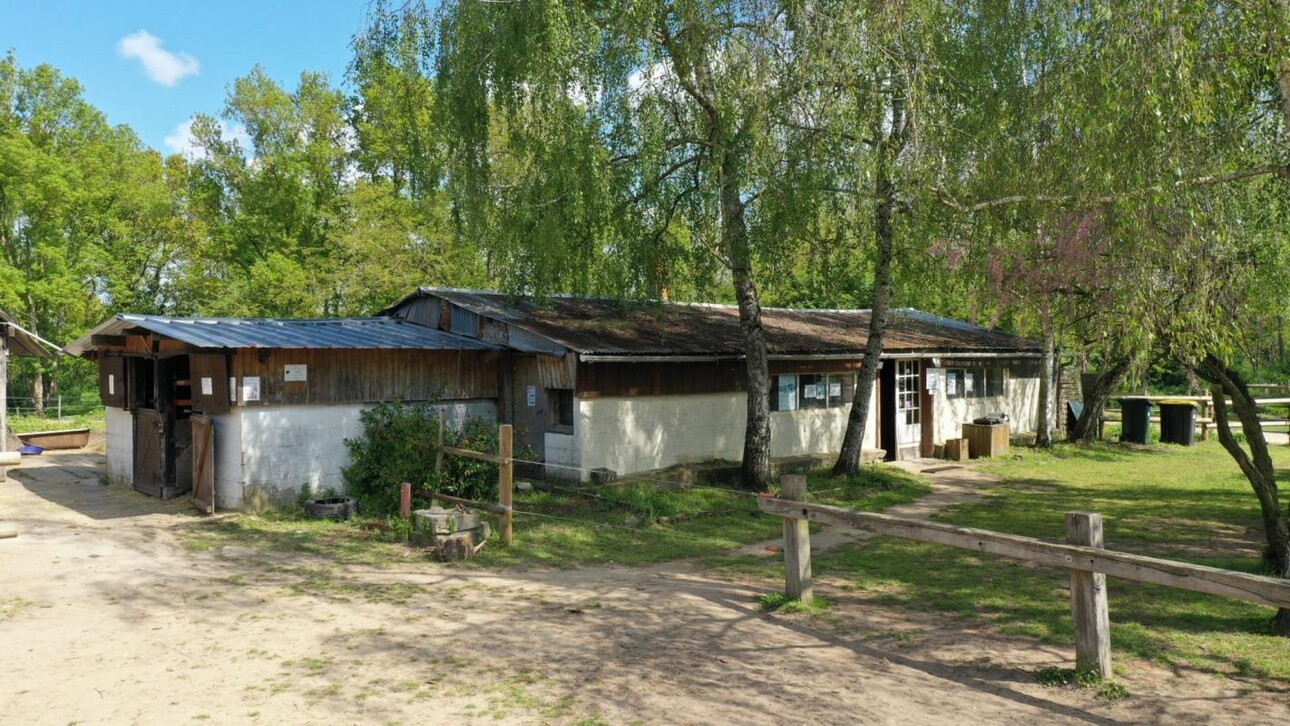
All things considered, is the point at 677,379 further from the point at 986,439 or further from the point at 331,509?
the point at 986,439

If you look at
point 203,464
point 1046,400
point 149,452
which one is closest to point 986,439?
point 1046,400

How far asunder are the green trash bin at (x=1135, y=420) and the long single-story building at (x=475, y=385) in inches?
287

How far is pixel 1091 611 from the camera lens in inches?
226

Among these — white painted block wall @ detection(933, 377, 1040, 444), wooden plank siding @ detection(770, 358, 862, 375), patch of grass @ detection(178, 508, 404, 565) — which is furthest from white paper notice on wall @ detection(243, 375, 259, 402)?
white painted block wall @ detection(933, 377, 1040, 444)

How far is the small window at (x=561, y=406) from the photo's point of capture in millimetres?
15340

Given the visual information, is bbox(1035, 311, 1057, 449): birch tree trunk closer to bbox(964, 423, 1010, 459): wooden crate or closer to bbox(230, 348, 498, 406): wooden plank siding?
bbox(964, 423, 1010, 459): wooden crate

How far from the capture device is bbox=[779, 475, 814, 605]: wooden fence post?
309 inches

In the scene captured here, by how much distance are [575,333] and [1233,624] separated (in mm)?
10643

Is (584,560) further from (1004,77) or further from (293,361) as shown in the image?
(1004,77)

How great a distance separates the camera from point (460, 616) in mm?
7711

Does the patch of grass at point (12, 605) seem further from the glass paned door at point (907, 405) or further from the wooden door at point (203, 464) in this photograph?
the glass paned door at point (907, 405)

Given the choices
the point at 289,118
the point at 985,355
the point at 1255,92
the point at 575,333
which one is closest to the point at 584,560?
the point at 575,333

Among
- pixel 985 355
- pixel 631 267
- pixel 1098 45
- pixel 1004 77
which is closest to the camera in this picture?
pixel 1098 45

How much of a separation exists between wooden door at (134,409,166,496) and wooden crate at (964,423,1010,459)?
17643 mm
